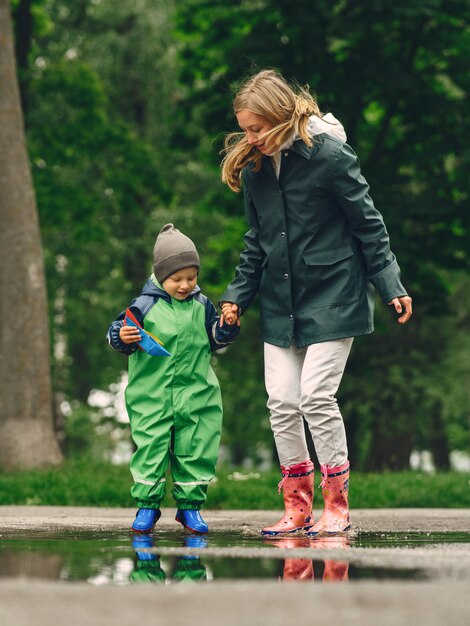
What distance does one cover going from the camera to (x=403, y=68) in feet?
47.4

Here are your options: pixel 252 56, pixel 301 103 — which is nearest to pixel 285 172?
pixel 301 103

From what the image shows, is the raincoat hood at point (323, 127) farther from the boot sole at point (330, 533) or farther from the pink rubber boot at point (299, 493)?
the boot sole at point (330, 533)

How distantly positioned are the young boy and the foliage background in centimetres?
216

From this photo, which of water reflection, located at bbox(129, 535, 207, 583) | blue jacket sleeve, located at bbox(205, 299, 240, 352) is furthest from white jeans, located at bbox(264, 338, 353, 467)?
water reflection, located at bbox(129, 535, 207, 583)

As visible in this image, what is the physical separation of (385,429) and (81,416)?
1059 cm

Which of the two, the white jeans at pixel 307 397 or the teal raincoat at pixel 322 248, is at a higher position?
the teal raincoat at pixel 322 248

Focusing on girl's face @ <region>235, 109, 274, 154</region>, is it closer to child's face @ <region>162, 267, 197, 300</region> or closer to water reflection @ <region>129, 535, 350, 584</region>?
child's face @ <region>162, 267, 197, 300</region>

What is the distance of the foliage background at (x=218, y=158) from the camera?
47.2ft

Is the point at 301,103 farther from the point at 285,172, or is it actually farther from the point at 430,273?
the point at 430,273

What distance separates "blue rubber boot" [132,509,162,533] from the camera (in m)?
5.66

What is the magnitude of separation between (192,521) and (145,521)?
239mm

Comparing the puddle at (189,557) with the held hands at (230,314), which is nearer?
the puddle at (189,557)

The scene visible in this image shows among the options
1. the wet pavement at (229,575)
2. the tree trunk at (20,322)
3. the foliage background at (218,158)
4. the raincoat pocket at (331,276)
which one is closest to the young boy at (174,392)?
the wet pavement at (229,575)

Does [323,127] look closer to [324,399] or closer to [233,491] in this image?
[324,399]
